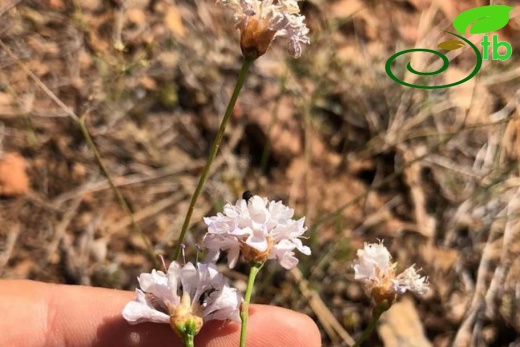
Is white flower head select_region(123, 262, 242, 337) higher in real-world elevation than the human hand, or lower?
higher

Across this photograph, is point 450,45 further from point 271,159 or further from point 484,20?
point 271,159

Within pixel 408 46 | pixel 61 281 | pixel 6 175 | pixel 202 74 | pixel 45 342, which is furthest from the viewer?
pixel 408 46

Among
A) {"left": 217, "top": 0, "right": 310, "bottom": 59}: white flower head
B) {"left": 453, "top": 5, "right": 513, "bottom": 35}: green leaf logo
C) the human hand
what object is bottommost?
the human hand

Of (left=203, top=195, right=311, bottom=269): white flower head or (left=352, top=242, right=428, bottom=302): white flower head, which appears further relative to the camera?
(left=352, top=242, right=428, bottom=302): white flower head

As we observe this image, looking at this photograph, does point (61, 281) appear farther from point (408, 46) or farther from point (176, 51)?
point (408, 46)

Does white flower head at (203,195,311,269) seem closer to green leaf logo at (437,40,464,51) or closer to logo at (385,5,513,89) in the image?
logo at (385,5,513,89)

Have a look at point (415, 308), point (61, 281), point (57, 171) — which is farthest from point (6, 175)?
point (415, 308)

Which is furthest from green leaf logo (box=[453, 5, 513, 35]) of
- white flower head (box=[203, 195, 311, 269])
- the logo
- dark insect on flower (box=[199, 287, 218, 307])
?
dark insect on flower (box=[199, 287, 218, 307])

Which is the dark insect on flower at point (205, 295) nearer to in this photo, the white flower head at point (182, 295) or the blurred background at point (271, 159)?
the white flower head at point (182, 295)
